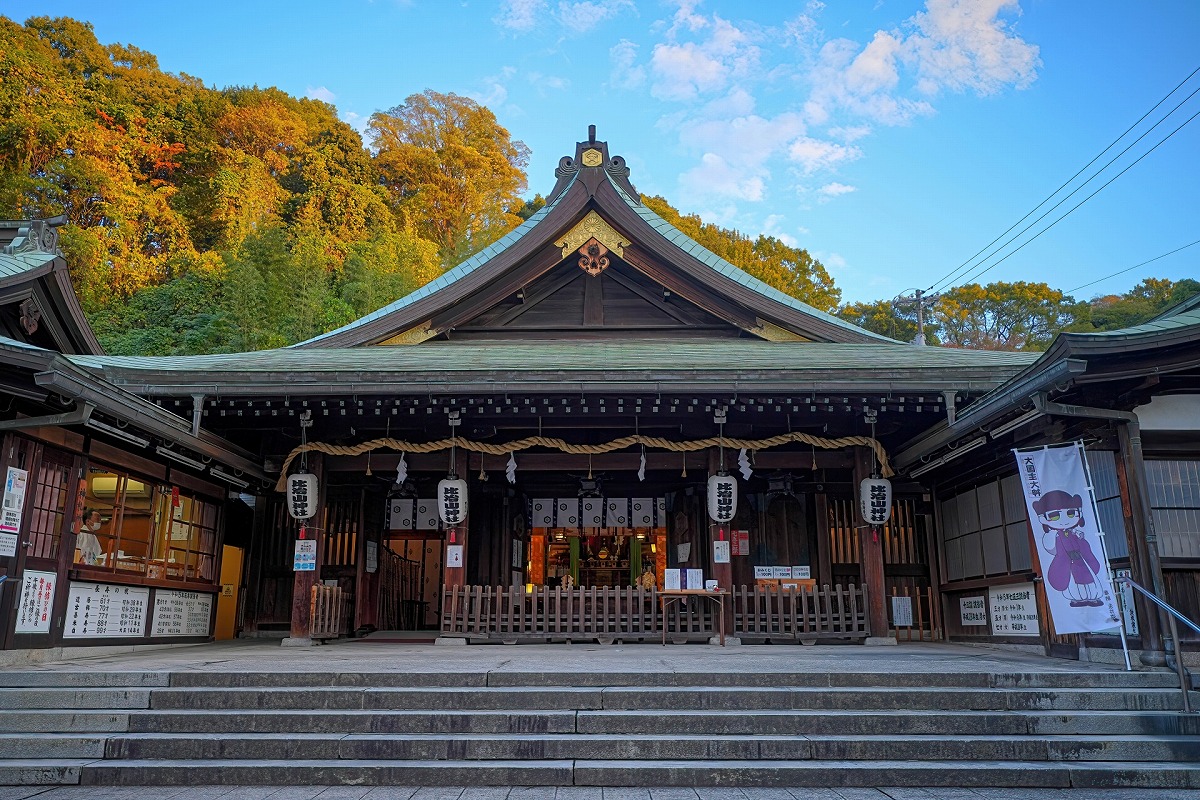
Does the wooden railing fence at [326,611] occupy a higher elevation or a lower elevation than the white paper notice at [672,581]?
lower

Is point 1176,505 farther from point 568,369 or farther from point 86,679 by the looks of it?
point 86,679

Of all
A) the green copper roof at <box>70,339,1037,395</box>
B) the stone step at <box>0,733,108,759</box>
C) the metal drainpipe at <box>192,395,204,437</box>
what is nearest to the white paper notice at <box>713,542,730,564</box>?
the green copper roof at <box>70,339,1037,395</box>

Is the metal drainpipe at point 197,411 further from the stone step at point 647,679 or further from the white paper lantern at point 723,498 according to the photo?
the white paper lantern at point 723,498

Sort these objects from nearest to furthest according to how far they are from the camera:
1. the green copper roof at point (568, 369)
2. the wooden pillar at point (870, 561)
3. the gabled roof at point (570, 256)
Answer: the green copper roof at point (568, 369) < the wooden pillar at point (870, 561) < the gabled roof at point (570, 256)

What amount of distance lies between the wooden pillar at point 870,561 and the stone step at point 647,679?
4.89 meters

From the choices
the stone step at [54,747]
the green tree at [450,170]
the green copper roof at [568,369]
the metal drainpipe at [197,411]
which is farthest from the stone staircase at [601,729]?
the green tree at [450,170]

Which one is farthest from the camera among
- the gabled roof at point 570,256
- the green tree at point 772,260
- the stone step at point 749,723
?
the green tree at point 772,260

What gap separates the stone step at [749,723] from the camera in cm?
640

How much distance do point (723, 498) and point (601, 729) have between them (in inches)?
243

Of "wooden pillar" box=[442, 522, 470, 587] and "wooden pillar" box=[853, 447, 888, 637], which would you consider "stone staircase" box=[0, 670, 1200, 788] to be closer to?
"wooden pillar" box=[853, 447, 888, 637]

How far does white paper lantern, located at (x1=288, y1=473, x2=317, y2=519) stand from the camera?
484 inches

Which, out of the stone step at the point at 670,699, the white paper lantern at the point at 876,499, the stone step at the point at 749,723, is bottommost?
the stone step at the point at 749,723

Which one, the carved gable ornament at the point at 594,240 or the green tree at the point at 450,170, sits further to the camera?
the green tree at the point at 450,170

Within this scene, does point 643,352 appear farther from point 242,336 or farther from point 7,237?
point 242,336
